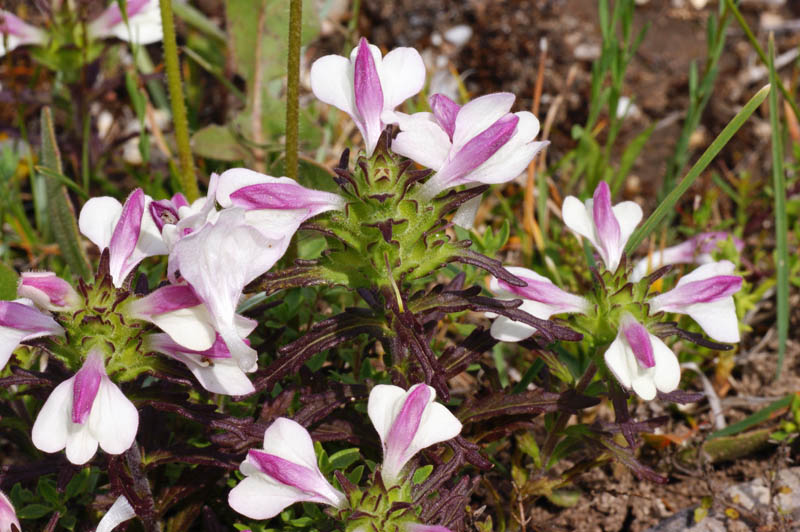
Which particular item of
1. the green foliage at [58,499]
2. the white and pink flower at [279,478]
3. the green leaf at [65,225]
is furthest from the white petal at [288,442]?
the green leaf at [65,225]

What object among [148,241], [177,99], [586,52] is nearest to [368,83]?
[148,241]

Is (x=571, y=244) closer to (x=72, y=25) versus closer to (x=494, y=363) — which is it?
(x=494, y=363)

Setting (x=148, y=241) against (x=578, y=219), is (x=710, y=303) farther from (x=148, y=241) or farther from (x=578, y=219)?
(x=148, y=241)

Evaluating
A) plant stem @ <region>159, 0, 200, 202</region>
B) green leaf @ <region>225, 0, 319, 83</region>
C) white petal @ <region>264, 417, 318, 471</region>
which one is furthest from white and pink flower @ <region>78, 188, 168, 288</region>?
green leaf @ <region>225, 0, 319, 83</region>

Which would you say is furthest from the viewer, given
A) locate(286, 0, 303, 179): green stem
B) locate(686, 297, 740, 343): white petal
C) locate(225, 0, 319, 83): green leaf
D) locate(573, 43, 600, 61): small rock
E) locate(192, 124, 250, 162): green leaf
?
locate(573, 43, 600, 61): small rock

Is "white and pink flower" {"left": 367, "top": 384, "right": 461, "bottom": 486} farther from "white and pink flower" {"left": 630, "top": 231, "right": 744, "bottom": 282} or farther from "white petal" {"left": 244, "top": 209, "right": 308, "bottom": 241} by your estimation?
"white and pink flower" {"left": 630, "top": 231, "right": 744, "bottom": 282}

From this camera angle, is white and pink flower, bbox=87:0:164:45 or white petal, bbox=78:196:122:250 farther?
white and pink flower, bbox=87:0:164:45

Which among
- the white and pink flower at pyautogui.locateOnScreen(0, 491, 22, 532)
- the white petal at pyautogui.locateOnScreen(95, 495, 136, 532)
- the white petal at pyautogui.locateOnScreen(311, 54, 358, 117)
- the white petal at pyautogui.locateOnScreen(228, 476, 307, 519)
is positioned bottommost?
the white petal at pyautogui.locateOnScreen(95, 495, 136, 532)

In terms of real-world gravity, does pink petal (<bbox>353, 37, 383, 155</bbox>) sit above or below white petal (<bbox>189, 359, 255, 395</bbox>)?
above
